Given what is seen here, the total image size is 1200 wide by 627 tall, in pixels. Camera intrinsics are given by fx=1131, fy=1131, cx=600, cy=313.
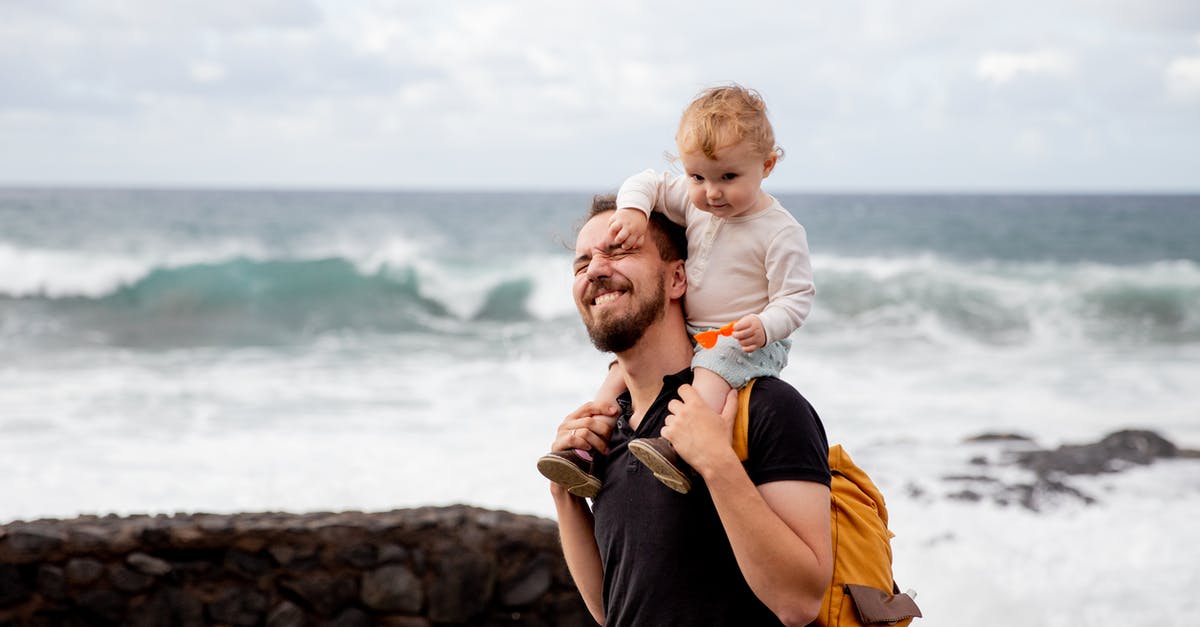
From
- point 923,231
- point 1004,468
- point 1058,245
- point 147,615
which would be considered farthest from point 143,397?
point 923,231

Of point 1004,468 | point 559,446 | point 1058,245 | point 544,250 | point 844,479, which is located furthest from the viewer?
point 1058,245

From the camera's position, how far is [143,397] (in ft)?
37.8

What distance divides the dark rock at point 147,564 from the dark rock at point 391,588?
0.85m

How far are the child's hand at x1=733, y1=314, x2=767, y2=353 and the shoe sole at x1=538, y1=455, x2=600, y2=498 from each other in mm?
434

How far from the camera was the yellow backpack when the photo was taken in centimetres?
202

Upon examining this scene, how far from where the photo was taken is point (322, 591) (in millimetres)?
5020

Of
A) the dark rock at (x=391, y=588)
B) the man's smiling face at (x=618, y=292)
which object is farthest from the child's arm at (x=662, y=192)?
the dark rock at (x=391, y=588)

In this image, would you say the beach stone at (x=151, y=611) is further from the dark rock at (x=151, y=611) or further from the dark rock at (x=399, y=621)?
the dark rock at (x=399, y=621)

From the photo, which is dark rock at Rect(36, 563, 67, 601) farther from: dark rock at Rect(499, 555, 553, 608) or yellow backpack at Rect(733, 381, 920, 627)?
yellow backpack at Rect(733, 381, 920, 627)

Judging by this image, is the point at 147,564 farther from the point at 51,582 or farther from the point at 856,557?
the point at 856,557

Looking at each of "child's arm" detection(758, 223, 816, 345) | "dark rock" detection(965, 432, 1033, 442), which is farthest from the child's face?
"dark rock" detection(965, 432, 1033, 442)

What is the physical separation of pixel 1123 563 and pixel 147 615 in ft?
17.9

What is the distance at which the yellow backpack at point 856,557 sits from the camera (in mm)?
2020

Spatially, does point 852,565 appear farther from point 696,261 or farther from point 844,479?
point 696,261
